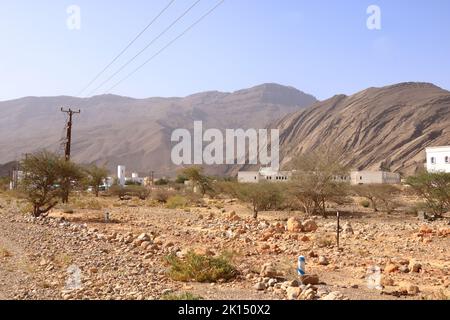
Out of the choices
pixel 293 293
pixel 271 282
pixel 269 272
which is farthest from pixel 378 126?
pixel 293 293

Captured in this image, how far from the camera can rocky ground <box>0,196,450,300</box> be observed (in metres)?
8.16

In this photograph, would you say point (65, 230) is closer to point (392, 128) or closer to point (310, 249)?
point (310, 249)

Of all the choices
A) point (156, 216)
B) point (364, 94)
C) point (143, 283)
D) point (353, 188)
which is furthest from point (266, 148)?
point (143, 283)

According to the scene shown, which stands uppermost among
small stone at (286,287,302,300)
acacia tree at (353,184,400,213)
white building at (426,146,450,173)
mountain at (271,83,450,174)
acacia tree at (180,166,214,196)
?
mountain at (271,83,450,174)

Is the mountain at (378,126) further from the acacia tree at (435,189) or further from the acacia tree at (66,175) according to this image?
the acacia tree at (66,175)

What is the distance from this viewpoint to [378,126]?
103 m

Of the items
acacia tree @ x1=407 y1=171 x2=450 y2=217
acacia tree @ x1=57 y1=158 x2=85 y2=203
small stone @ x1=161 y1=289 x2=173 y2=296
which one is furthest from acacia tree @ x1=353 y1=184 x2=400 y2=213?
small stone @ x1=161 y1=289 x2=173 y2=296

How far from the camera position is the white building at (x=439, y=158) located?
58.5 metres

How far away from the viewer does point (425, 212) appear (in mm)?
25609

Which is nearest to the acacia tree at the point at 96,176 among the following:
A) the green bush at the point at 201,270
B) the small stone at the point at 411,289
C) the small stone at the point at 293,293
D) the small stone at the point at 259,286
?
the green bush at the point at 201,270

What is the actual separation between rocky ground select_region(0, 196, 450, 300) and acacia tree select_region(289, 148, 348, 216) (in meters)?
6.56

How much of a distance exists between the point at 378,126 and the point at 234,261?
98150 mm

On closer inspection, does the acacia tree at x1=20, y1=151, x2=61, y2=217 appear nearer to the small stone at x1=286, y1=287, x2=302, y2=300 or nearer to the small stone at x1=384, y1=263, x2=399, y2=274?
the small stone at x1=384, y1=263, x2=399, y2=274

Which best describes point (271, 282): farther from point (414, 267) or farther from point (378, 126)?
point (378, 126)
